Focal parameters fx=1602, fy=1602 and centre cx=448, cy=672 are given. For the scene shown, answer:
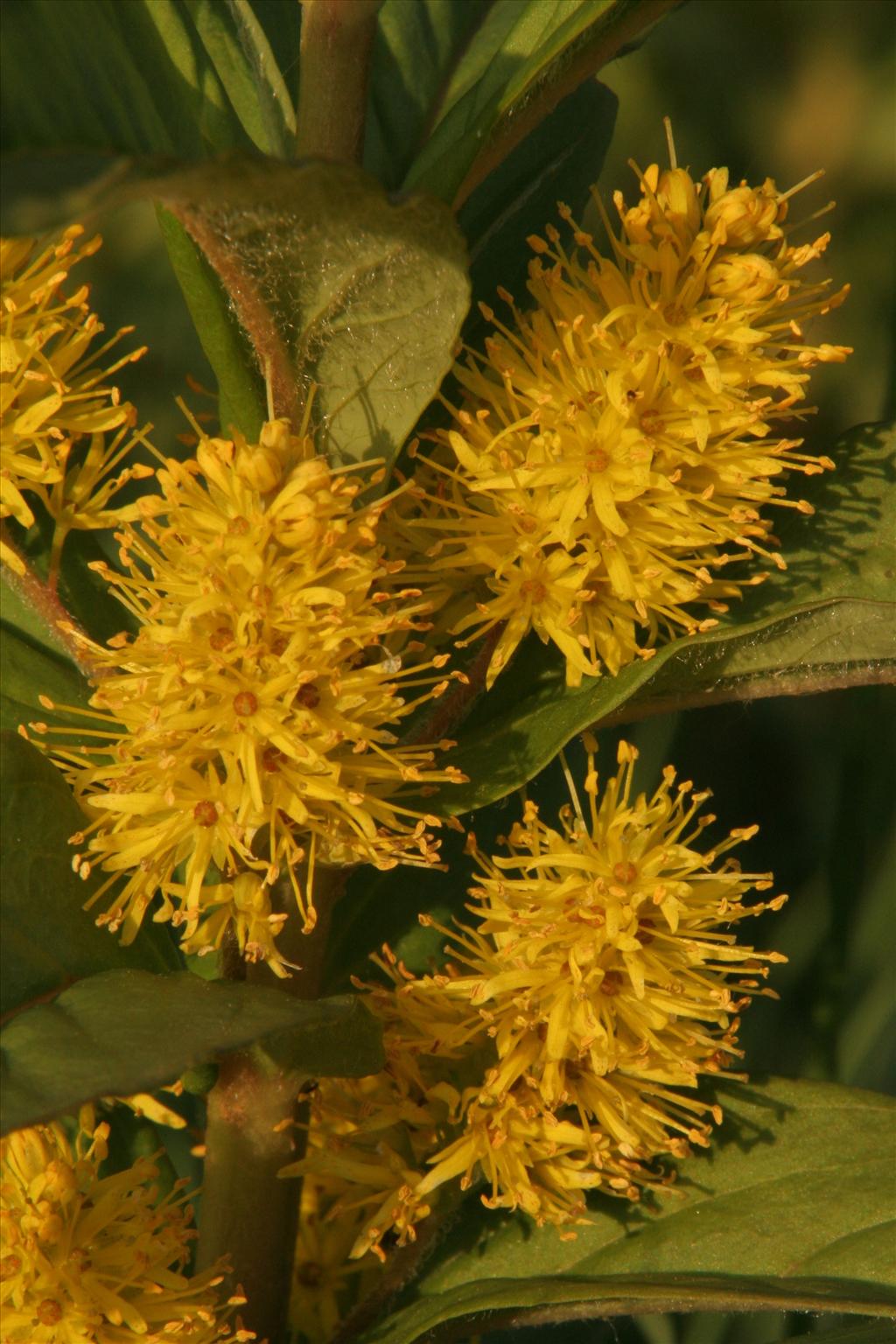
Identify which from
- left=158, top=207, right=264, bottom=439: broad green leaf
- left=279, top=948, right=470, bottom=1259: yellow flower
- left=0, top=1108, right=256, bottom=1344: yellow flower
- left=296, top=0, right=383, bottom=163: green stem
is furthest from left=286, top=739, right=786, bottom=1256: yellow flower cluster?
left=296, top=0, right=383, bottom=163: green stem

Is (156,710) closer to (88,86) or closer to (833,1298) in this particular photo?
(88,86)

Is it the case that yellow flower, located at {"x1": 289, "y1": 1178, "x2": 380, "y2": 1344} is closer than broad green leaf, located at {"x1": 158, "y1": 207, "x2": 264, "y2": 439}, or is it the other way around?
broad green leaf, located at {"x1": 158, "y1": 207, "x2": 264, "y2": 439}

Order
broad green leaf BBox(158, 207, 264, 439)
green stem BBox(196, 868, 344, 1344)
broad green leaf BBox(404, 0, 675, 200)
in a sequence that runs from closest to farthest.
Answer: broad green leaf BBox(404, 0, 675, 200) → broad green leaf BBox(158, 207, 264, 439) → green stem BBox(196, 868, 344, 1344)

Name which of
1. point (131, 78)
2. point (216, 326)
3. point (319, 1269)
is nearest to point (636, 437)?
point (216, 326)

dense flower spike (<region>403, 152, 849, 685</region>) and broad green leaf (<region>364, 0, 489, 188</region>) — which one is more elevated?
broad green leaf (<region>364, 0, 489, 188</region>)

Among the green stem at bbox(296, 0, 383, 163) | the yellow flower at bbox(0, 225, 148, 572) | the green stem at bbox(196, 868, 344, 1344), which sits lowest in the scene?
the green stem at bbox(196, 868, 344, 1344)

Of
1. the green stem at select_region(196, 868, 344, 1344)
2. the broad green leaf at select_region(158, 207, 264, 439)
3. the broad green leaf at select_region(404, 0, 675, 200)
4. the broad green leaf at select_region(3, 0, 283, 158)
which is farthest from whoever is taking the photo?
the green stem at select_region(196, 868, 344, 1344)

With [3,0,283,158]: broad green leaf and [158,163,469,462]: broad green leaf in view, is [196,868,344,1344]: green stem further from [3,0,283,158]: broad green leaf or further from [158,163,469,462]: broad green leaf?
[3,0,283,158]: broad green leaf
